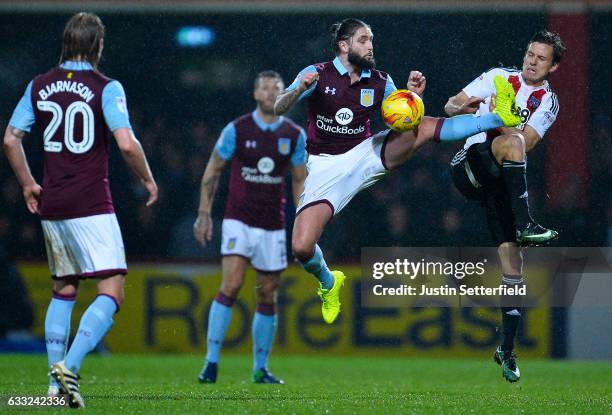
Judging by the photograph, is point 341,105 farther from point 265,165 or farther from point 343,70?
point 265,165

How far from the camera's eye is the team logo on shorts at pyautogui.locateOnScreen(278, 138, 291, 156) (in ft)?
32.9

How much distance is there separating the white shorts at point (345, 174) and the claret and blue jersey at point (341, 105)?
120 mm

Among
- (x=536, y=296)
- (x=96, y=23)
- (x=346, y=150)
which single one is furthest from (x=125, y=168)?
(x=96, y=23)

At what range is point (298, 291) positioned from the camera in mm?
12898

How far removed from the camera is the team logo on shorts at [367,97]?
8.27 m

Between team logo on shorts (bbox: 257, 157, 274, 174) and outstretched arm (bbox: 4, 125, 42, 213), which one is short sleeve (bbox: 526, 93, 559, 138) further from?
outstretched arm (bbox: 4, 125, 42, 213)

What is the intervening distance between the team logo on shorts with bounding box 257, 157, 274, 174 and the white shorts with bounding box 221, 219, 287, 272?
53 cm

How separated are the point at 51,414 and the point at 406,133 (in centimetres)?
315

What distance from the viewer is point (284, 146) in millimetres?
10055

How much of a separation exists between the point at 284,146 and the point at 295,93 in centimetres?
247

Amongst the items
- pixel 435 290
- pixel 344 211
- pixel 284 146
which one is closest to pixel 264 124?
pixel 284 146

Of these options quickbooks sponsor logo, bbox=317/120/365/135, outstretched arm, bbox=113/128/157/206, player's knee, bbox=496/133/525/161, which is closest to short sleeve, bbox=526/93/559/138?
player's knee, bbox=496/133/525/161

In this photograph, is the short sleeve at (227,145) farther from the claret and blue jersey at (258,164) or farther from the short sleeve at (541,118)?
the short sleeve at (541,118)

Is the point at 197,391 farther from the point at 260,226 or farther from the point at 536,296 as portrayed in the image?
the point at 536,296
